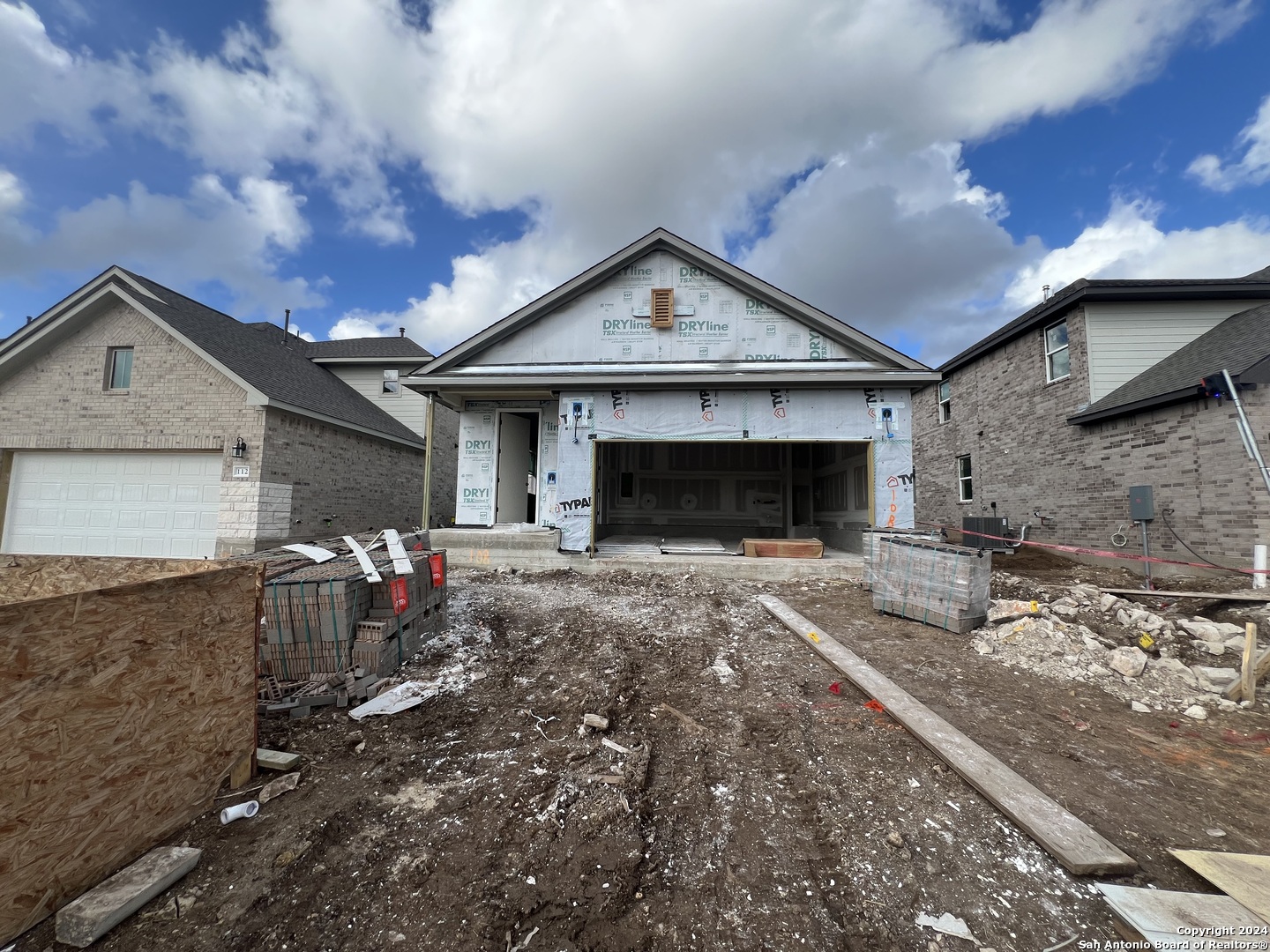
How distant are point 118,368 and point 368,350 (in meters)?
7.75

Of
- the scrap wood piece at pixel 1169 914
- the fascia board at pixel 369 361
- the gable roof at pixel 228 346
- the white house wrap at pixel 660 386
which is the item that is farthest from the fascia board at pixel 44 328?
the scrap wood piece at pixel 1169 914

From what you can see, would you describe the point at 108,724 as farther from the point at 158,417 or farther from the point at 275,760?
the point at 158,417

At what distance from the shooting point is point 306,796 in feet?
9.10

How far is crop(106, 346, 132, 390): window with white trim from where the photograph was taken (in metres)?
11.3

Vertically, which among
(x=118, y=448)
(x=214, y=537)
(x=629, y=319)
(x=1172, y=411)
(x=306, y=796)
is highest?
(x=629, y=319)

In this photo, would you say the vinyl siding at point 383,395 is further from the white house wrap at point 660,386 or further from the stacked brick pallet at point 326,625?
the stacked brick pallet at point 326,625

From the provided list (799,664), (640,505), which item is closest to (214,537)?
(640,505)

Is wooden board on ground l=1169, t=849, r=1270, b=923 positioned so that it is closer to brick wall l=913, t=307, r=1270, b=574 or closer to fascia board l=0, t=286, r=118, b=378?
brick wall l=913, t=307, r=1270, b=574

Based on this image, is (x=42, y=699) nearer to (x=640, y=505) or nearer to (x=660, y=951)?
(x=660, y=951)

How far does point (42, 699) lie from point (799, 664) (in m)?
5.26

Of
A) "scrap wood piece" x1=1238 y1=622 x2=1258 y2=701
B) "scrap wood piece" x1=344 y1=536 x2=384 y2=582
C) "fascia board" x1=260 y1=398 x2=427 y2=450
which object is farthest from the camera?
"fascia board" x1=260 y1=398 x2=427 y2=450

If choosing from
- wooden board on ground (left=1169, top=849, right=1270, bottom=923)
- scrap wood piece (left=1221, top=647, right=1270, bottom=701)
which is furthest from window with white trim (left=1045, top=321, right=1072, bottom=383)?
wooden board on ground (left=1169, top=849, right=1270, bottom=923)

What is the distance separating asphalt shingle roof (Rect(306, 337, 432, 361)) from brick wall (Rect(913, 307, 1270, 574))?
63.4ft

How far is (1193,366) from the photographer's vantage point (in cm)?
988
